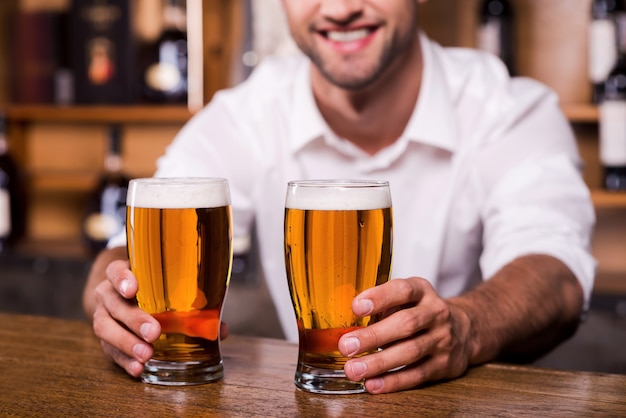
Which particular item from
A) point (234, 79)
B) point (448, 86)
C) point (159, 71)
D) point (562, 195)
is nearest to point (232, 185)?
point (448, 86)

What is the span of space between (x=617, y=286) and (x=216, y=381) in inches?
59.9

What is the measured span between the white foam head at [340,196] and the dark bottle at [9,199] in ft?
6.92

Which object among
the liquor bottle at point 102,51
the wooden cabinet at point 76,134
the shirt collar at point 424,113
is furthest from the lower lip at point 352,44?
the liquor bottle at point 102,51

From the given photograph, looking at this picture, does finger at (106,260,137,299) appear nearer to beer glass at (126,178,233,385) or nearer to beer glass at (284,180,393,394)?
beer glass at (126,178,233,385)

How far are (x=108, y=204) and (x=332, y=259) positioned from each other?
197 cm

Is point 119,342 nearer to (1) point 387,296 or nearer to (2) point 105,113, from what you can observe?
(1) point 387,296

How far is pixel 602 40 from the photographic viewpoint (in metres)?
2.16

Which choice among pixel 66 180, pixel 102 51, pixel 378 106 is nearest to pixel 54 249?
pixel 66 180

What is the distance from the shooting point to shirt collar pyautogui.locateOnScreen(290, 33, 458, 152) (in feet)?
5.19

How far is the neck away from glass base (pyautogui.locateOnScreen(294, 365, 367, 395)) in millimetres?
862

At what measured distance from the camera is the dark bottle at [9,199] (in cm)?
275

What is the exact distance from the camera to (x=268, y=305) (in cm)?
243

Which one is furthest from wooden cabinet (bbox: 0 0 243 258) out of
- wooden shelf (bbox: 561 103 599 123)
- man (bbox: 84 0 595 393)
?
wooden shelf (bbox: 561 103 599 123)

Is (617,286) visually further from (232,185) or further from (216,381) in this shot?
(216,381)
